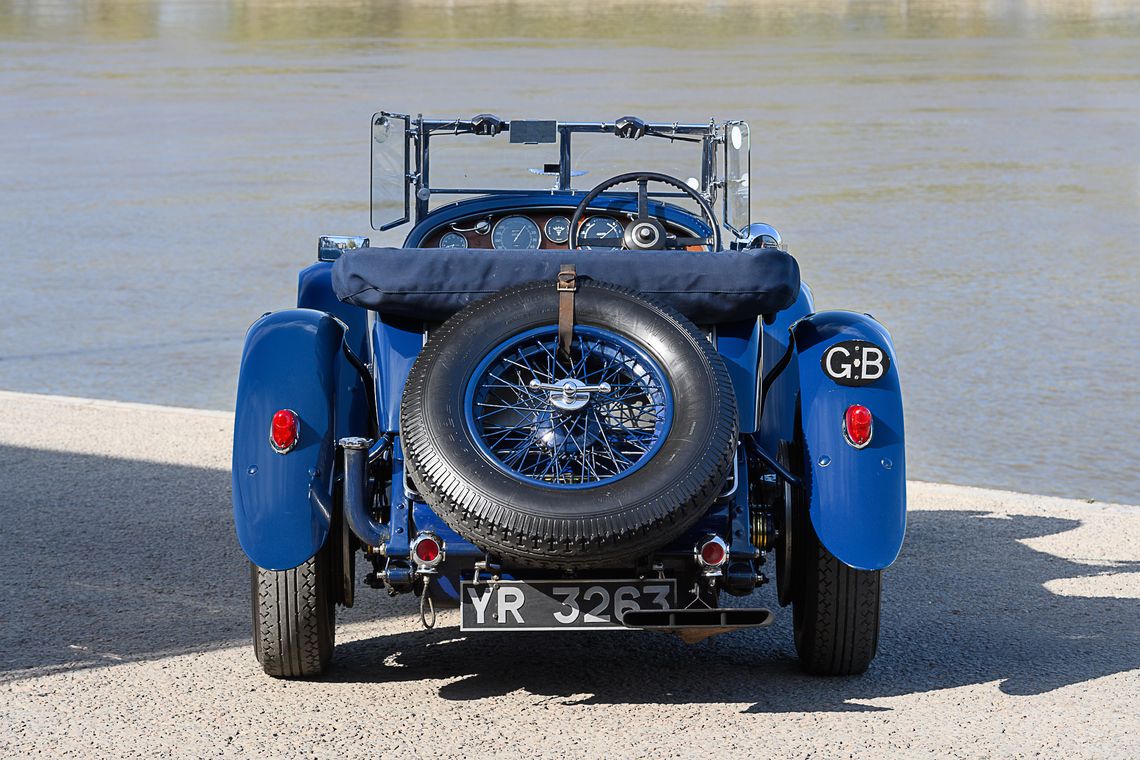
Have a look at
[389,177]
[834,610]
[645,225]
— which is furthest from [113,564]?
[834,610]

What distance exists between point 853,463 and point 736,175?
2.76m

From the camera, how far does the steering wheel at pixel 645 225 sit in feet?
20.8

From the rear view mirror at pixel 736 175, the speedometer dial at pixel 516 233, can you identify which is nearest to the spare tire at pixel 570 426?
the speedometer dial at pixel 516 233

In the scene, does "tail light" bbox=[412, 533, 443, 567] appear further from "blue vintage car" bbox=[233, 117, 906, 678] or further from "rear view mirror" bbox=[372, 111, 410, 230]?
"rear view mirror" bbox=[372, 111, 410, 230]

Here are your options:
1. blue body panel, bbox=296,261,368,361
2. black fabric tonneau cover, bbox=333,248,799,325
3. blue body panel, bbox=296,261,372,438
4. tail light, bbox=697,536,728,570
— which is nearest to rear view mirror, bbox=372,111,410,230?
blue body panel, bbox=296,261,372,438

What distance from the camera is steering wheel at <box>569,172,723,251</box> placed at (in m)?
6.35

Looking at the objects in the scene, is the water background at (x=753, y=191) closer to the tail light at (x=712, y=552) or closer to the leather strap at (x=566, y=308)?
the leather strap at (x=566, y=308)

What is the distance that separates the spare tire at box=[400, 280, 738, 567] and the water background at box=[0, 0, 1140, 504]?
2840 millimetres

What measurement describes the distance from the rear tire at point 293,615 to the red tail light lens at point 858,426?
155 cm

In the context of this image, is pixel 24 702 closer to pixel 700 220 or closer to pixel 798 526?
pixel 798 526

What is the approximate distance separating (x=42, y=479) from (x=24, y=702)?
121 inches

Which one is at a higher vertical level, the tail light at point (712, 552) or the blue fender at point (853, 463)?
the blue fender at point (853, 463)

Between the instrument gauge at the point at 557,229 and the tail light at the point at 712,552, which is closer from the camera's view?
the tail light at the point at 712,552

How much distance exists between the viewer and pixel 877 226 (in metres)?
18.1
